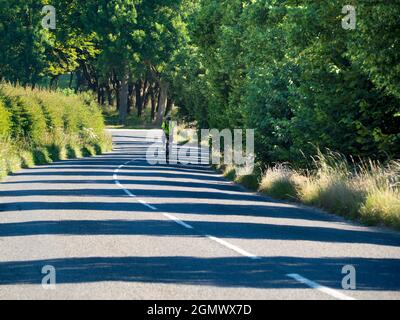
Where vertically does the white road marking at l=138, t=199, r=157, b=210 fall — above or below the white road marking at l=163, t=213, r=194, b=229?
below

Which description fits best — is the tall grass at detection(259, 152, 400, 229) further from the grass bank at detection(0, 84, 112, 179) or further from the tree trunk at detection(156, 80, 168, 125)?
the tree trunk at detection(156, 80, 168, 125)

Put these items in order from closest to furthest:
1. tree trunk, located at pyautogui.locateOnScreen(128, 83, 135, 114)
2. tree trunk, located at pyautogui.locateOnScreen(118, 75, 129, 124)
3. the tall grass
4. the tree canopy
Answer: the tree canopy, the tall grass, tree trunk, located at pyautogui.locateOnScreen(118, 75, 129, 124), tree trunk, located at pyautogui.locateOnScreen(128, 83, 135, 114)

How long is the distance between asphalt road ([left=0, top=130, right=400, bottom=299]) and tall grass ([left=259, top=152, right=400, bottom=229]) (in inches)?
25.3

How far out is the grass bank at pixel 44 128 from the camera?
132ft

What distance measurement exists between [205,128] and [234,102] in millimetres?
19537

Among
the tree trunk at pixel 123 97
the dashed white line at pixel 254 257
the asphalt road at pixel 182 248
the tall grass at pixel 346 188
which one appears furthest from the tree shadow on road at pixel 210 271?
the tree trunk at pixel 123 97

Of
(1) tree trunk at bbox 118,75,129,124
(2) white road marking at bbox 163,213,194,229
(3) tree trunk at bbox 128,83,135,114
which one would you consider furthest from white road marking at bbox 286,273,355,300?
(3) tree trunk at bbox 128,83,135,114

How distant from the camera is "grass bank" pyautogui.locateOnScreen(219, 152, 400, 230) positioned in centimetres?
1880

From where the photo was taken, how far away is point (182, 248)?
1395 centimetres

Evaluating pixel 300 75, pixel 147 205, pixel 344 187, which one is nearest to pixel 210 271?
pixel 147 205

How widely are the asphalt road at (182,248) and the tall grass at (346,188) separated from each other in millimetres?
641

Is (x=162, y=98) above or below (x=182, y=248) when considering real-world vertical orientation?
above

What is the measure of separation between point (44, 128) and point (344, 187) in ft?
92.3

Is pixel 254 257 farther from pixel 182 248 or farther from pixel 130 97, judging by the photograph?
pixel 130 97
